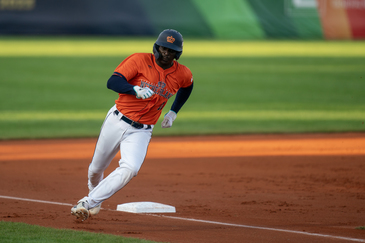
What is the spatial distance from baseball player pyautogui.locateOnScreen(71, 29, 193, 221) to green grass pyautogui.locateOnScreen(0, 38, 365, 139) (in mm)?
6683

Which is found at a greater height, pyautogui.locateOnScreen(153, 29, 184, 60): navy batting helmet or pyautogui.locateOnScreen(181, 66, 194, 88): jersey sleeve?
pyautogui.locateOnScreen(153, 29, 184, 60): navy batting helmet

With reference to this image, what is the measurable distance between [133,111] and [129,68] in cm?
46

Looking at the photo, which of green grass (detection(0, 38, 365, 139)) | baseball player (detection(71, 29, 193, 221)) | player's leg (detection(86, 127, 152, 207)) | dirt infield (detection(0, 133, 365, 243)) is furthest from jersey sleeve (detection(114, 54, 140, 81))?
green grass (detection(0, 38, 365, 139))

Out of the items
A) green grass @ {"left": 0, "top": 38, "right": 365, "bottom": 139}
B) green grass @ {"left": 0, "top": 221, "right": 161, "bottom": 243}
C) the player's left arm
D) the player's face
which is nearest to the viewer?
green grass @ {"left": 0, "top": 221, "right": 161, "bottom": 243}

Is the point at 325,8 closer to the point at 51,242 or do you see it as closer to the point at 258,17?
the point at 258,17

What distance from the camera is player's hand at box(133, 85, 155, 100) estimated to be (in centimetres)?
515

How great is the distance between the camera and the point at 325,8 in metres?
30.6

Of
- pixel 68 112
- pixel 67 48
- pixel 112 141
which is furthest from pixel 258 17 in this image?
pixel 112 141

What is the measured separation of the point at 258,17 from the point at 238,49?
2.17 metres

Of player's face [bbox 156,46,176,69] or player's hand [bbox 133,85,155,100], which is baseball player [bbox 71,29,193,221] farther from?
player's hand [bbox 133,85,155,100]

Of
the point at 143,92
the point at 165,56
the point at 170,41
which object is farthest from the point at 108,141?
the point at 170,41

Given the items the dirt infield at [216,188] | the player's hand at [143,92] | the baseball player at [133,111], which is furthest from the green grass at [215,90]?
the player's hand at [143,92]

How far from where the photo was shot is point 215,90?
19406mm

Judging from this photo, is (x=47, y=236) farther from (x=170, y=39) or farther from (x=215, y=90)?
(x=215, y=90)
